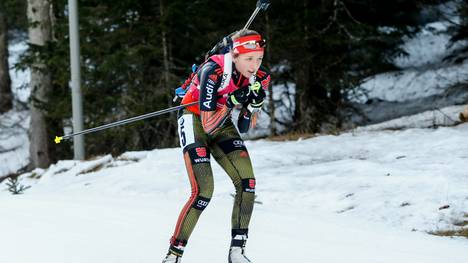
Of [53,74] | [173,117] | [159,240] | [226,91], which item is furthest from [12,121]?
[226,91]

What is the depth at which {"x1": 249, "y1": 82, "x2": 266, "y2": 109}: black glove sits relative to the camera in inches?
219

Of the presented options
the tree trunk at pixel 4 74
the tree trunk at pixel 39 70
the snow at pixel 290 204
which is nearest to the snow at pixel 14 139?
the tree trunk at pixel 4 74

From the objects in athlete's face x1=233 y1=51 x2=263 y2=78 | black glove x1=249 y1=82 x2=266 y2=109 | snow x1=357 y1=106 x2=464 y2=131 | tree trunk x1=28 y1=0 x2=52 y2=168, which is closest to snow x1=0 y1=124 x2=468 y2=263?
snow x1=357 y1=106 x2=464 y2=131

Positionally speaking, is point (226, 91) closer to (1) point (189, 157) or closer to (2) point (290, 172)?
(1) point (189, 157)

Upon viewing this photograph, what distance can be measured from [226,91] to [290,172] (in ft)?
15.6

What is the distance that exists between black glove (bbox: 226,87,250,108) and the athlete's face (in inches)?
5.2

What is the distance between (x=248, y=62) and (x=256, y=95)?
29 cm

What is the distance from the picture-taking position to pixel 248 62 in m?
5.48

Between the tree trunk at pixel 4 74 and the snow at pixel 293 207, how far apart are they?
1603 centimetres

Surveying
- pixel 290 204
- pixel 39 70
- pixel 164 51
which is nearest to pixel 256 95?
pixel 290 204

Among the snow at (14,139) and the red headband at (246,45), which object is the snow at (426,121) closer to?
the red headband at (246,45)

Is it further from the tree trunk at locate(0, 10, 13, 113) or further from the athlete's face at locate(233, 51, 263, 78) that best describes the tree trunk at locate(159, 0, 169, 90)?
the tree trunk at locate(0, 10, 13, 113)

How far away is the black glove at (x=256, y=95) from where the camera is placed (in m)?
5.55

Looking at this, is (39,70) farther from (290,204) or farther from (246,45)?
(246,45)
